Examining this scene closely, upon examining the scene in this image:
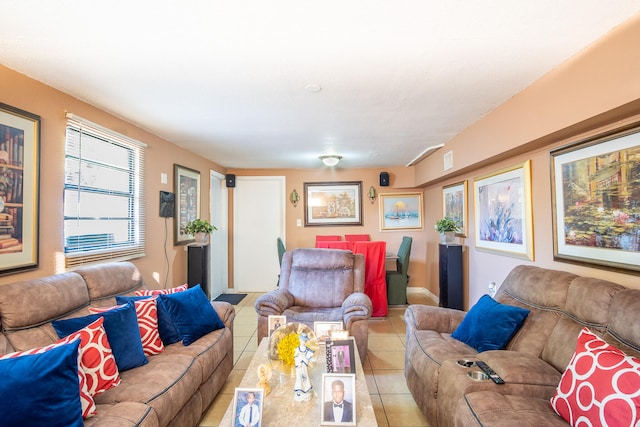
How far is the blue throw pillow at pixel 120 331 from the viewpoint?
1.62 metres

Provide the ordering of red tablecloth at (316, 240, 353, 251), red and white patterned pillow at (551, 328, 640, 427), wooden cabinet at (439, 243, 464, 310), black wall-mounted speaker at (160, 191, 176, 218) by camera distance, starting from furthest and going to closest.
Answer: red tablecloth at (316, 240, 353, 251), wooden cabinet at (439, 243, 464, 310), black wall-mounted speaker at (160, 191, 176, 218), red and white patterned pillow at (551, 328, 640, 427)

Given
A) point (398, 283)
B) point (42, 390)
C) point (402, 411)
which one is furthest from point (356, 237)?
point (42, 390)

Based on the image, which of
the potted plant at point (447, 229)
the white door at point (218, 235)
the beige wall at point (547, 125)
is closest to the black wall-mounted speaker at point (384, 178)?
the beige wall at point (547, 125)

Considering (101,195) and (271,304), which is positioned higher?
(101,195)

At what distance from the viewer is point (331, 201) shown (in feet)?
17.6

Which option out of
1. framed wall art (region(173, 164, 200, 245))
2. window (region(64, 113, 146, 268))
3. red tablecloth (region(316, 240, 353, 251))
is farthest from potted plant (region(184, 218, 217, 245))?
red tablecloth (region(316, 240, 353, 251))

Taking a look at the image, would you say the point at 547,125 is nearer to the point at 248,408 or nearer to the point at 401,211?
the point at 248,408

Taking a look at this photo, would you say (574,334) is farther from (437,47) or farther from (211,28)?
(211,28)

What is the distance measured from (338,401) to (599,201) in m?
1.95

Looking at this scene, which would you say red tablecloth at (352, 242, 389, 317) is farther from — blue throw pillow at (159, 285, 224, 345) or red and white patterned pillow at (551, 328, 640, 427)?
red and white patterned pillow at (551, 328, 640, 427)

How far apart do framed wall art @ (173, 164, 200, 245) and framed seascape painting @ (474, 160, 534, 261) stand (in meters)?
3.51

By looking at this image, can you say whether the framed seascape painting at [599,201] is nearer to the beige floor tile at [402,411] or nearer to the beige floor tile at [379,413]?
the beige floor tile at [402,411]

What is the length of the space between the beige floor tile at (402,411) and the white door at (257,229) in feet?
11.2

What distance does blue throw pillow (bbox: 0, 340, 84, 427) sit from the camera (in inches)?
42.4
